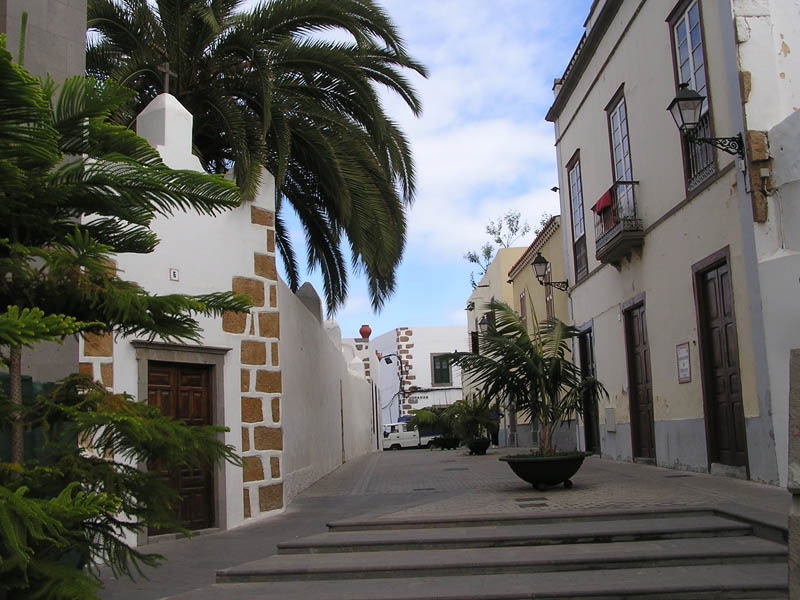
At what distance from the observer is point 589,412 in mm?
17406

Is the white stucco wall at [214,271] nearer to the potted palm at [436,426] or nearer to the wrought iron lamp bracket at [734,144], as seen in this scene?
the wrought iron lamp bracket at [734,144]

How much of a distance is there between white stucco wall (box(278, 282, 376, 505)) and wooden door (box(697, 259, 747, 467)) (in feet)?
18.6

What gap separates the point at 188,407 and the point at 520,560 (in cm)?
447

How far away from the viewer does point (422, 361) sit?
50.0m

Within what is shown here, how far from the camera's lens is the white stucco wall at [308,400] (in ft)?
40.6

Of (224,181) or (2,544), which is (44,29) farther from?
(2,544)

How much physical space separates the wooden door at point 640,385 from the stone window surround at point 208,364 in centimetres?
730

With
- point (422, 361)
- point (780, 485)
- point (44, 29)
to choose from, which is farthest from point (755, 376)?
point (422, 361)

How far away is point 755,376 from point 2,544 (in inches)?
326

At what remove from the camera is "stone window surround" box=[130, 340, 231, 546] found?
873 centimetres

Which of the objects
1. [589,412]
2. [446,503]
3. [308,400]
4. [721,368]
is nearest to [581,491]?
[446,503]

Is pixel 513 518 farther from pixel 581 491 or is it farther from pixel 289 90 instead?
pixel 289 90

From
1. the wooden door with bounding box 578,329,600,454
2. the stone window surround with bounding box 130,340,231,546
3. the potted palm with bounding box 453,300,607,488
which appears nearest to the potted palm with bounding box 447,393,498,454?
the wooden door with bounding box 578,329,600,454

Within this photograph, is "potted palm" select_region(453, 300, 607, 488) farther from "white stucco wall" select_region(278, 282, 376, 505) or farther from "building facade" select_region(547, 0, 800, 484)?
"white stucco wall" select_region(278, 282, 376, 505)
